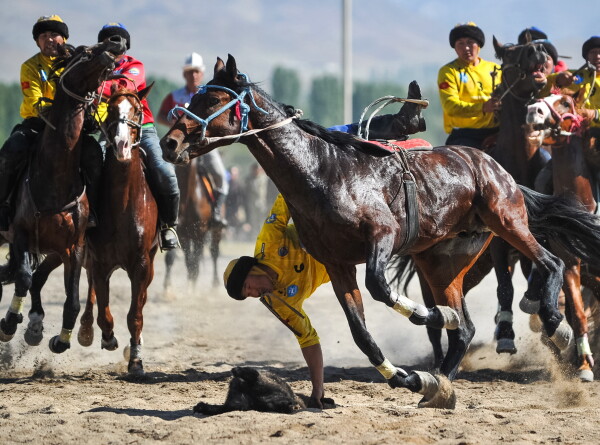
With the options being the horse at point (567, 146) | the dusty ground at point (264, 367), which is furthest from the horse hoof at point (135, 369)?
the horse at point (567, 146)

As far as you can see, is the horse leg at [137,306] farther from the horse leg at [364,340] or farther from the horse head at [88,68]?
the horse leg at [364,340]

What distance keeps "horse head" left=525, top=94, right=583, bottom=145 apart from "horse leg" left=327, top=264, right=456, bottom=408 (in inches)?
119

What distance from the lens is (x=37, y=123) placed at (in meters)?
8.72

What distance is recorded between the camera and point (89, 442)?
5.80 metres

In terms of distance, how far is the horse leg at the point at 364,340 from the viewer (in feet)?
21.2

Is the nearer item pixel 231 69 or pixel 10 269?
pixel 231 69

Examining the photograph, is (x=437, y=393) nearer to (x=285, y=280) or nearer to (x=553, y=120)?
(x=285, y=280)

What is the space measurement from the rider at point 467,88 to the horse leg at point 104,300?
136 inches

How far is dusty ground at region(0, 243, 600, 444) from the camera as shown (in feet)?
19.5

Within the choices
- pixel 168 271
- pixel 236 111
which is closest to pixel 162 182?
pixel 236 111

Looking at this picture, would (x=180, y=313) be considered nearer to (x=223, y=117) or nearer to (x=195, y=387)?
(x=195, y=387)

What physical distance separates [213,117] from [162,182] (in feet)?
8.36

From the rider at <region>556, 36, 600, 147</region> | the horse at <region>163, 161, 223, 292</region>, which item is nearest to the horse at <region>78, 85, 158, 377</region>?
the rider at <region>556, 36, 600, 147</region>

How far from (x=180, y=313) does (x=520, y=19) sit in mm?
135308
